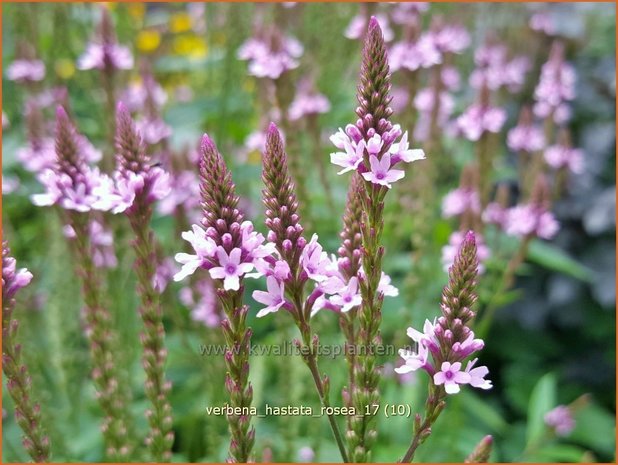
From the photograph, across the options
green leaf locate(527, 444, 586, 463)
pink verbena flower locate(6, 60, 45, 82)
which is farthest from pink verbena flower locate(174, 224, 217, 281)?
pink verbena flower locate(6, 60, 45, 82)

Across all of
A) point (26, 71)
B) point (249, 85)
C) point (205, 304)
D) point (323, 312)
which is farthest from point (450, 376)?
point (249, 85)

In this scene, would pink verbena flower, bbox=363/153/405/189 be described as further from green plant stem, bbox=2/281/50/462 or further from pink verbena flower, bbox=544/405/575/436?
pink verbena flower, bbox=544/405/575/436

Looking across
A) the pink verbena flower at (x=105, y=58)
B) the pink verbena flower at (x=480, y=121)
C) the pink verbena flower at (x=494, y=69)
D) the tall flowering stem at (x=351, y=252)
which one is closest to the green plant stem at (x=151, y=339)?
the tall flowering stem at (x=351, y=252)

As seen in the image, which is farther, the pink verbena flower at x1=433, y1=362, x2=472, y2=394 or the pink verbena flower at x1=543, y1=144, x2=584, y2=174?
the pink verbena flower at x1=543, y1=144, x2=584, y2=174

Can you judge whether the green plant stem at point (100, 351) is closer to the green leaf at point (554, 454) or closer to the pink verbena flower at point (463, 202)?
the pink verbena flower at point (463, 202)

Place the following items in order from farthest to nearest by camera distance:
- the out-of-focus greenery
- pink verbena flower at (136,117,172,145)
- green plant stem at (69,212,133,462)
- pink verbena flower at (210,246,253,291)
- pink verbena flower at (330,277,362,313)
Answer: the out-of-focus greenery < pink verbena flower at (136,117,172,145) < green plant stem at (69,212,133,462) < pink verbena flower at (330,277,362,313) < pink verbena flower at (210,246,253,291)

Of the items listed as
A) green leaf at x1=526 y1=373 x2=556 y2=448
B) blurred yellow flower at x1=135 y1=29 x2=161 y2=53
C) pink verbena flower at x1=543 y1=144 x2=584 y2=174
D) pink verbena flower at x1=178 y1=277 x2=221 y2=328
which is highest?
blurred yellow flower at x1=135 y1=29 x2=161 y2=53

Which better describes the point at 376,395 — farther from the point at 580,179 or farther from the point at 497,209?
the point at 580,179
